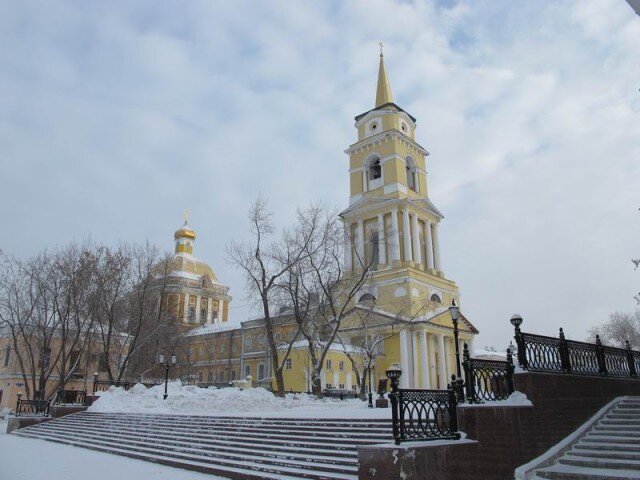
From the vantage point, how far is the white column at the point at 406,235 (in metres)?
44.6

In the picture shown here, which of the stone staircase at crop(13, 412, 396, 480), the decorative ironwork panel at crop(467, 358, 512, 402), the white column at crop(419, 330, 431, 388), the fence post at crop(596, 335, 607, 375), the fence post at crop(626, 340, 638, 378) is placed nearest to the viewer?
the decorative ironwork panel at crop(467, 358, 512, 402)

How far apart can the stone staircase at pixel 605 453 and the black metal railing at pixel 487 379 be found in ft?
4.84

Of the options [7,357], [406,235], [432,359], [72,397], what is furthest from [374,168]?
[7,357]

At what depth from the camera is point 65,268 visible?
104 ft

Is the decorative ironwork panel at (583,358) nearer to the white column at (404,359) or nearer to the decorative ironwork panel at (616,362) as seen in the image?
the decorative ironwork panel at (616,362)

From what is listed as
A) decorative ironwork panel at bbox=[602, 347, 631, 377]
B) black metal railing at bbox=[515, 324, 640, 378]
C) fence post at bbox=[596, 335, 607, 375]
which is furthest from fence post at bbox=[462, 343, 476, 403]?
decorative ironwork panel at bbox=[602, 347, 631, 377]

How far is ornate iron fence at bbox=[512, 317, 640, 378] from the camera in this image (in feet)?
33.1

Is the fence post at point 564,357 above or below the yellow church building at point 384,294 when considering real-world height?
below

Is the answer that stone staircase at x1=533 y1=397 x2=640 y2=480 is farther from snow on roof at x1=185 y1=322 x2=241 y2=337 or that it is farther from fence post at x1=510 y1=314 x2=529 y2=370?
snow on roof at x1=185 y1=322 x2=241 y2=337

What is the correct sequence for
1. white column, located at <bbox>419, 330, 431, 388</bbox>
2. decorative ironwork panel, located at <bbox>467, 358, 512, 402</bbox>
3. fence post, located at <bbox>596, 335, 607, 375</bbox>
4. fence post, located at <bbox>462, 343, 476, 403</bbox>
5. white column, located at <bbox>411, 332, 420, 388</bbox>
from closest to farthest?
fence post, located at <bbox>462, 343, 476, 403</bbox>, decorative ironwork panel, located at <bbox>467, 358, 512, 402</bbox>, fence post, located at <bbox>596, 335, 607, 375</bbox>, white column, located at <bbox>419, 330, 431, 388</bbox>, white column, located at <bbox>411, 332, 420, 388</bbox>

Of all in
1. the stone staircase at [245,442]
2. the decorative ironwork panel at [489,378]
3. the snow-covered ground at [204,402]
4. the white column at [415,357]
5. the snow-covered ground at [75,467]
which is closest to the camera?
the decorative ironwork panel at [489,378]

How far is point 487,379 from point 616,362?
19.5 ft

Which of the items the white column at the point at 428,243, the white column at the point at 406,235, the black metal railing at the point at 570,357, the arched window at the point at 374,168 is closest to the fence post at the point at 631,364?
the black metal railing at the point at 570,357

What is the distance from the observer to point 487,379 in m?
9.84
